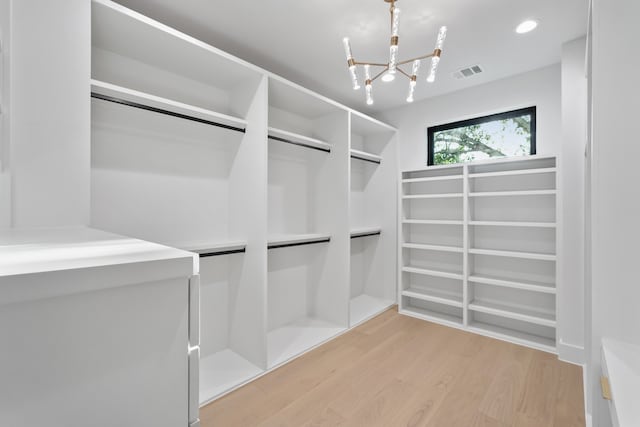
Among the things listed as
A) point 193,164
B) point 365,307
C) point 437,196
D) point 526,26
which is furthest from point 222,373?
point 526,26

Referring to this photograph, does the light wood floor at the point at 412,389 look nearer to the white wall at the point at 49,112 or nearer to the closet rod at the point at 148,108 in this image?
the white wall at the point at 49,112

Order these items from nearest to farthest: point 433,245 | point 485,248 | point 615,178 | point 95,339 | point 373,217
A: 1. point 95,339
2. point 615,178
3. point 485,248
4. point 433,245
5. point 373,217

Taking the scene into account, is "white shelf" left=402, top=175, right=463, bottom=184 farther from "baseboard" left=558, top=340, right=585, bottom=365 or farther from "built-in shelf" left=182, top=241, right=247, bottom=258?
"built-in shelf" left=182, top=241, right=247, bottom=258

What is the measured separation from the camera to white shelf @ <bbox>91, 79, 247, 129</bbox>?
1.60m

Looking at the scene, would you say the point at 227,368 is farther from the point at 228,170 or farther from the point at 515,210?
the point at 515,210

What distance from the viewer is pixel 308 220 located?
3.20 m

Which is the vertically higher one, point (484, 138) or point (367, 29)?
point (367, 29)

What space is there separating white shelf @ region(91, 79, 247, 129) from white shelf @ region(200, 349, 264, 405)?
1.86 m

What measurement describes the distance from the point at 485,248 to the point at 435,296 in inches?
31.7

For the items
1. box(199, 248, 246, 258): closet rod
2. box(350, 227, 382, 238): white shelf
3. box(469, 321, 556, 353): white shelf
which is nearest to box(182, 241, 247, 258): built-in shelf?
box(199, 248, 246, 258): closet rod

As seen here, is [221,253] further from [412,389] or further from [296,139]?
[412,389]

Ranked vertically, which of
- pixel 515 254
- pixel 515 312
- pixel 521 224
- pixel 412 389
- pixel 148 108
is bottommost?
pixel 412 389

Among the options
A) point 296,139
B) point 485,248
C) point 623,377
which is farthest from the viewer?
point 485,248

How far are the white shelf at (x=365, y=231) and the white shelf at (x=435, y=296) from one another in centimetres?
79
